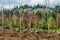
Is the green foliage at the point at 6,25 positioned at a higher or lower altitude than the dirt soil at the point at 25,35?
higher

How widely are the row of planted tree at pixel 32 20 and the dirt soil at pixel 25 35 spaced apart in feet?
0.19

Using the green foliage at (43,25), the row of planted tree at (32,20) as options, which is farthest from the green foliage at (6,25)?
the green foliage at (43,25)

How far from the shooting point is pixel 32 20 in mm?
2211

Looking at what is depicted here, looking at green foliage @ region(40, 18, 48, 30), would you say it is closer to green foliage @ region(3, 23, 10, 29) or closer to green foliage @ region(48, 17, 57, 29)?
green foliage @ region(48, 17, 57, 29)

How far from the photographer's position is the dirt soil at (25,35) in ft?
6.98

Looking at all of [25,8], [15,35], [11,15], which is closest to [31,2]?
[25,8]

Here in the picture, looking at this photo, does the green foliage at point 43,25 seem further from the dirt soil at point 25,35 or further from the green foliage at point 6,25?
the green foliage at point 6,25

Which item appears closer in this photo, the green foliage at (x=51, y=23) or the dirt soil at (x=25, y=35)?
the dirt soil at (x=25, y=35)

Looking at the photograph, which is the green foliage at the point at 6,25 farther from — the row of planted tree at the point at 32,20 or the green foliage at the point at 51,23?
the green foliage at the point at 51,23

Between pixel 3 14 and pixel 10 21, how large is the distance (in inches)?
4.6

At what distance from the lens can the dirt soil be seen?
6.98 feet

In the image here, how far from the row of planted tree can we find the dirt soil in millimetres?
56

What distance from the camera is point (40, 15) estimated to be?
2215mm

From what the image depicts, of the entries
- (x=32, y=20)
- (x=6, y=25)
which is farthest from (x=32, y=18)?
(x=6, y=25)
